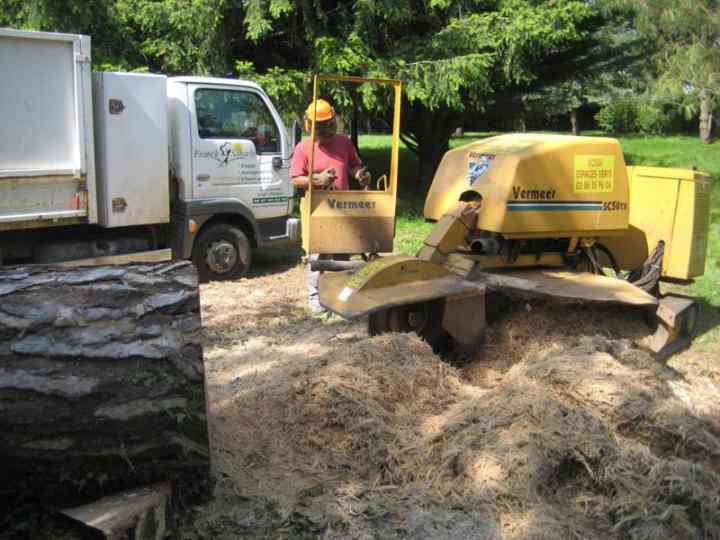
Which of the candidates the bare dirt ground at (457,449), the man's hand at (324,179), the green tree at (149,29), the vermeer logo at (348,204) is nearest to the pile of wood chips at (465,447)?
the bare dirt ground at (457,449)

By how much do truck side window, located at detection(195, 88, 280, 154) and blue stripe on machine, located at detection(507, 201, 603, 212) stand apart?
163 inches

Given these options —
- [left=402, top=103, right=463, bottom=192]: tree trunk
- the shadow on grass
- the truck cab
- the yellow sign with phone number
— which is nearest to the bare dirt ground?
the yellow sign with phone number

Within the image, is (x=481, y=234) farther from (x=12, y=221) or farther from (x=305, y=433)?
(x=12, y=221)

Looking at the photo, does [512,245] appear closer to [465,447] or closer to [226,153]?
[465,447]

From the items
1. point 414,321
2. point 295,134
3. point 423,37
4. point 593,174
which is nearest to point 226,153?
point 295,134

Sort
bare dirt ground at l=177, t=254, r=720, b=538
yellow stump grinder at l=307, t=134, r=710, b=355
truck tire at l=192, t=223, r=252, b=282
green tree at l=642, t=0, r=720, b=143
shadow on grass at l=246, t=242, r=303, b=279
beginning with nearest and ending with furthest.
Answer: bare dirt ground at l=177, t=254, r=720, b=538 → yellow stump grinder at l=307, t=134, r=710, b=355 → truck tire at l=192, t=223, r=252, b=282 → shadow on grass at l=246, t=242, r=303, b=279 → green tree at l=642, t=0, r=720, b=143

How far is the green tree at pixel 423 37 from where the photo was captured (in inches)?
440

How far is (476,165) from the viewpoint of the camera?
5441 millimetres

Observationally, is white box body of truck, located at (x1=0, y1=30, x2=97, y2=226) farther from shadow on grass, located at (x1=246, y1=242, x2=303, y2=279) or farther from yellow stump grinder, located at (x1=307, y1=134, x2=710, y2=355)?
shadow on grass, located at (x1=246, y1=242, x2=303, y2=279)

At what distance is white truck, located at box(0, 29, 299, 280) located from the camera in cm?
669

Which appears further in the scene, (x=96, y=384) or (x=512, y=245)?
(x=512, y=245)

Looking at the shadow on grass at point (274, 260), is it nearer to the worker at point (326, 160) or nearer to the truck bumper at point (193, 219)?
the truck bumper at point (193, 219)

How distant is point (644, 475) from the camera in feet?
10.2

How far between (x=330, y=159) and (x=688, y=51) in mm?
5912
